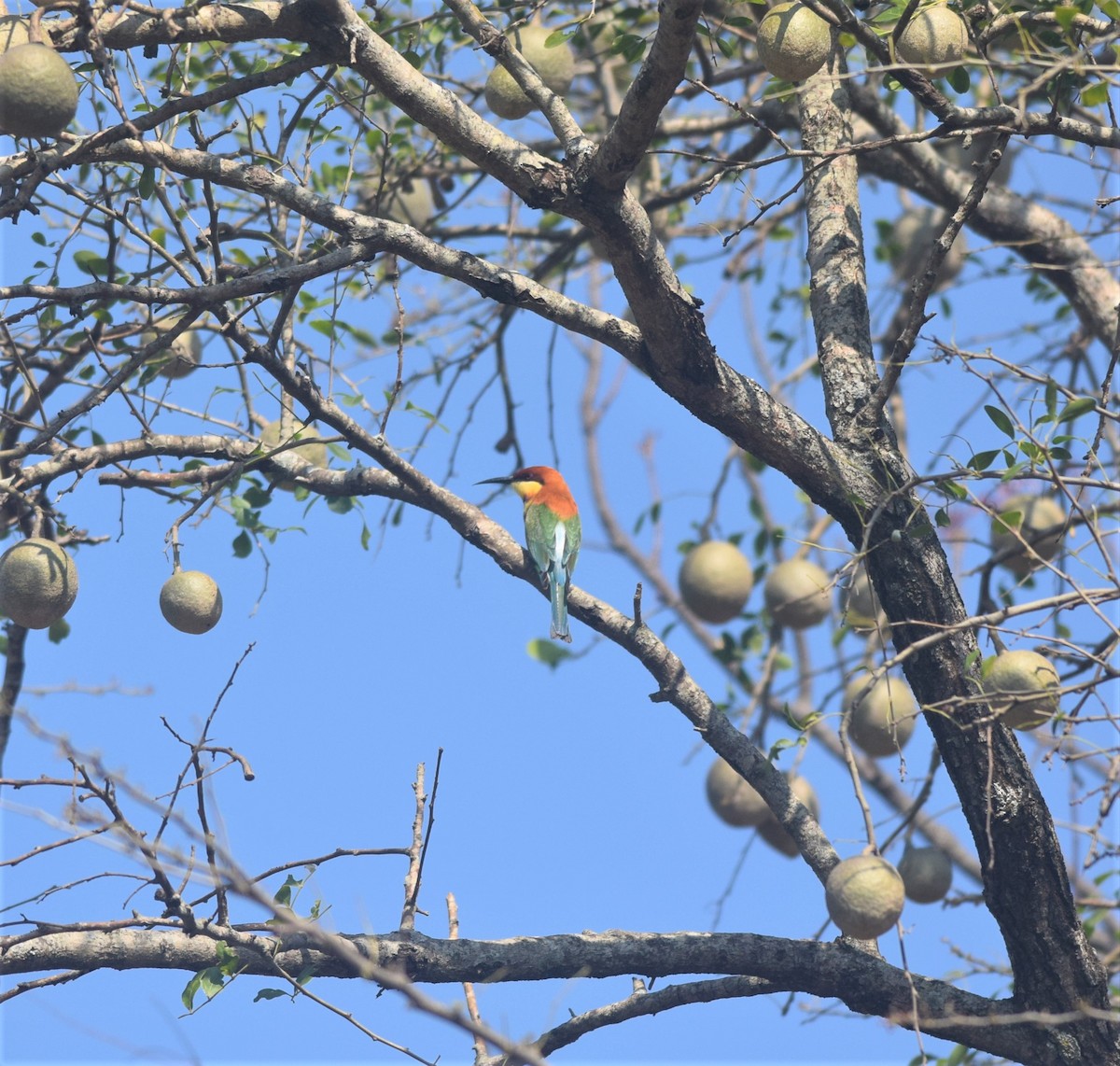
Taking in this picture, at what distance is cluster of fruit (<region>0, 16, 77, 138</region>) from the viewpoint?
2.47m

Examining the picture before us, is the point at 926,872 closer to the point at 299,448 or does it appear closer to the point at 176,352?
the point at 299,448

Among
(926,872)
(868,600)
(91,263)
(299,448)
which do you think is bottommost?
(926,872)

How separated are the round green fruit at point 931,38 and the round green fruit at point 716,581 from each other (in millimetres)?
2296

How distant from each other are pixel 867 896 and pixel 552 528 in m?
2.64

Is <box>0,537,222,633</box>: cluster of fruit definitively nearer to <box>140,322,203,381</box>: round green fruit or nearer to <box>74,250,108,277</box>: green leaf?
<box>140,322,203,381</box>: round green fruit

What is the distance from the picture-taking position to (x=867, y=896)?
2846 mm

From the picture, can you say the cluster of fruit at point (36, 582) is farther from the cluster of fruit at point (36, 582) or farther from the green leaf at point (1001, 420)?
the green leaf at point (1001, 420)

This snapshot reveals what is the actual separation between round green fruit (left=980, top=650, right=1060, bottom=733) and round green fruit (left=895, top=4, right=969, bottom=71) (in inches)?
57.4

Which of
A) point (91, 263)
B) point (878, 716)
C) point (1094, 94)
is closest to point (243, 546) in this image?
point (91, 263)

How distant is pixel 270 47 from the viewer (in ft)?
16.0

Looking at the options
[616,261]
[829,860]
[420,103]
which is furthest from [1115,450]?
[420,103]

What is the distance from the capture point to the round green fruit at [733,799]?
489cm

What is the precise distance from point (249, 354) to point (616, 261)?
968mm

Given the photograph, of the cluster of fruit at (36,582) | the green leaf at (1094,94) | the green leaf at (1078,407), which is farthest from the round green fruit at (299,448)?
the green leaf at (1094,94)
